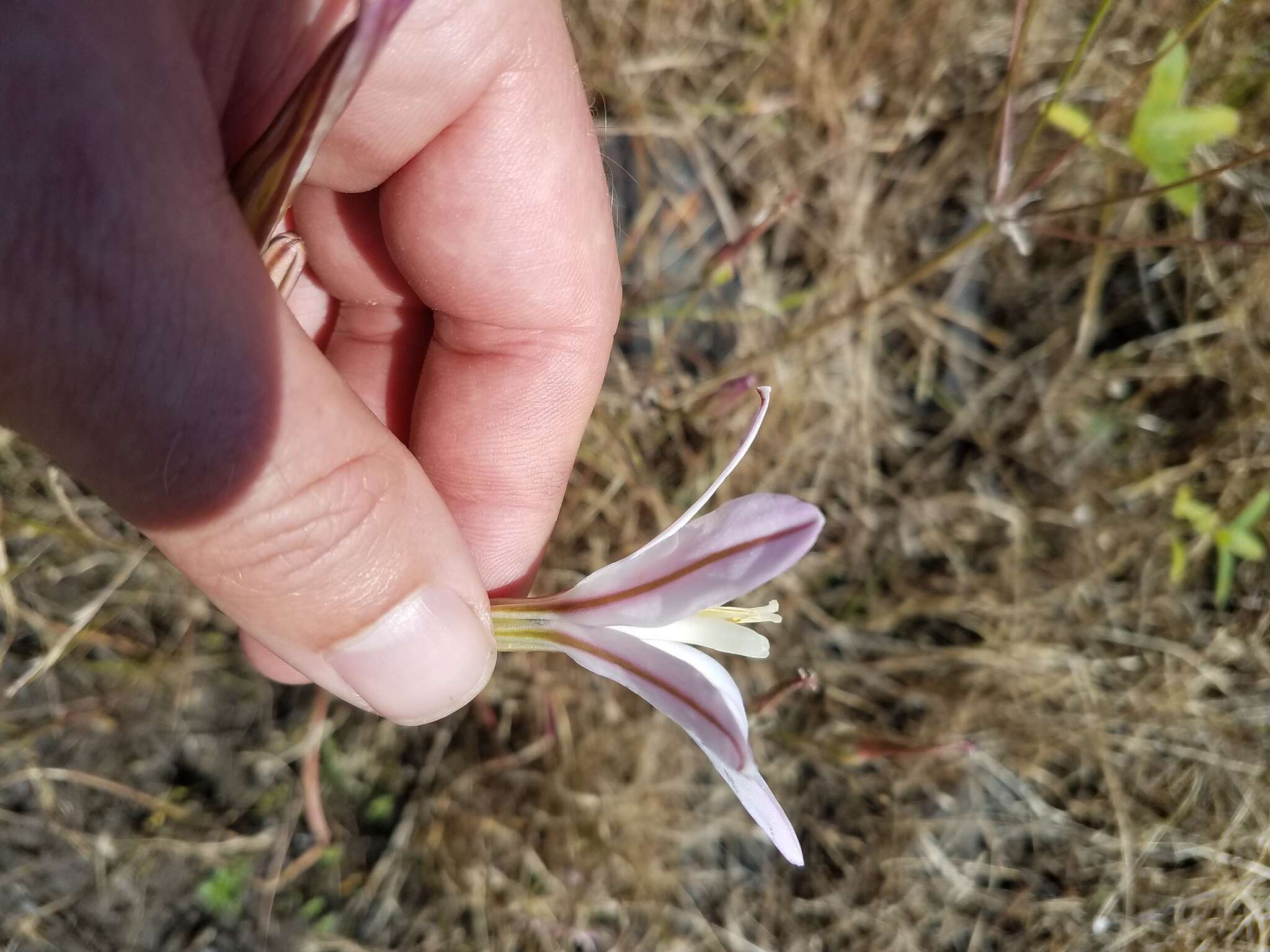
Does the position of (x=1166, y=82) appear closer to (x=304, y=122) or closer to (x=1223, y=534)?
(x=1223, y=534)

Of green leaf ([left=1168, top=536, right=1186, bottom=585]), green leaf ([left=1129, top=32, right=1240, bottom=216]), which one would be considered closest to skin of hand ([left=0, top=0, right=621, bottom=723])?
green leaf ([left=1129, top=32, right=1240, bottom=216])

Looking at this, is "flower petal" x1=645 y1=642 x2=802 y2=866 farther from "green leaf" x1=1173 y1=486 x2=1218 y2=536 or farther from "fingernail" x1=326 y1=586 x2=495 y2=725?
"green leaf" x1=1173 y1=486 x2=1218 y2=536

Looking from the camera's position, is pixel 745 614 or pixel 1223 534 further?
pixel 1223 534

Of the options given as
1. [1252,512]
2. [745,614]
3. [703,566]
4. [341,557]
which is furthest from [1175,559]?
[341,557]

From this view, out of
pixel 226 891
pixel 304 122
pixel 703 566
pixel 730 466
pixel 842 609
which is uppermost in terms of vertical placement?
pixel 304 122

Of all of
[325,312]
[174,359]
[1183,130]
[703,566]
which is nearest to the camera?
[174,359]

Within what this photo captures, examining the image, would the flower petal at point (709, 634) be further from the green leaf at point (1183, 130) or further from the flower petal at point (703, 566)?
the green leaf at point (1183, 130)

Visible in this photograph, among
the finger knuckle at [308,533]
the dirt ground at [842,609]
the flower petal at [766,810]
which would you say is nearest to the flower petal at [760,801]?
the flower petal at [766,810]

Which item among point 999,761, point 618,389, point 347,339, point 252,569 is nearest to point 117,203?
point 252,569
